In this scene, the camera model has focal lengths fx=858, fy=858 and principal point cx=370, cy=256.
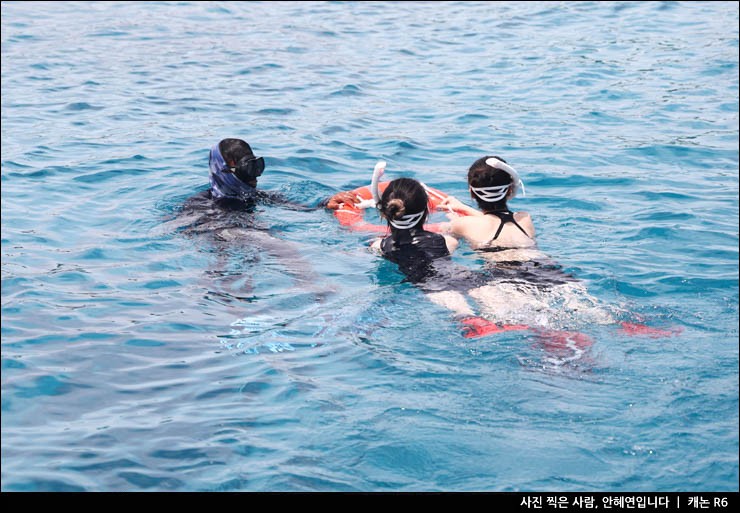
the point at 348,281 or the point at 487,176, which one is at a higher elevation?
the point at 487,176

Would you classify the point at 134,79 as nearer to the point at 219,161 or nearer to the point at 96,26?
the point at 96,26

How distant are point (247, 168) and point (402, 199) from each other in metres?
1.87

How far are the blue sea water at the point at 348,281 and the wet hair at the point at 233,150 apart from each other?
665 mm

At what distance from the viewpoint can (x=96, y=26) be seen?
18.3 metres

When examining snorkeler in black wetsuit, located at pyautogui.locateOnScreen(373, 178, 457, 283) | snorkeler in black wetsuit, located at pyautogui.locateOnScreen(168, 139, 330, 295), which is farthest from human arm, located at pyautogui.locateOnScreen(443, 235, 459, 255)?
snorkeler in black wetsuit, located at pyautogui.locateOnScreen(168, 139, 330, 295)

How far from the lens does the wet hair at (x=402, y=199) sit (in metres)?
6.65

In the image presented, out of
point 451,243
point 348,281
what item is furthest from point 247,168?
point 451,243

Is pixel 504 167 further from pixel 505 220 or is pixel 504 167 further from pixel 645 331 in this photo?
pixel 645 331

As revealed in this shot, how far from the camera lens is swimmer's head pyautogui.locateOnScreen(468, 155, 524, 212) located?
22.4 ft

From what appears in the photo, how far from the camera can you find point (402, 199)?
6.65m

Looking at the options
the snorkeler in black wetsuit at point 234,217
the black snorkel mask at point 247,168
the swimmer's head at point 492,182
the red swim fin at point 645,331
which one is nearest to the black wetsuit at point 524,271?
the swimmer's head at point 492,182

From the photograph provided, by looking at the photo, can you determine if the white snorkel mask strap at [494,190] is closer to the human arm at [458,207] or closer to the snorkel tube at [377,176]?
the human arm at [458,207]
